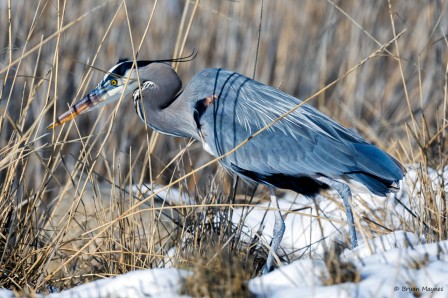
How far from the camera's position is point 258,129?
3.68m

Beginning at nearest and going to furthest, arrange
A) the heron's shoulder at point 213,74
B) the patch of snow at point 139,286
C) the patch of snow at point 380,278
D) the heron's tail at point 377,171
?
the patch of snow at point 380,278
the patch of snow at point 139,286
the heron's tail at point 377,171
the heron's shoulder at point 213,74

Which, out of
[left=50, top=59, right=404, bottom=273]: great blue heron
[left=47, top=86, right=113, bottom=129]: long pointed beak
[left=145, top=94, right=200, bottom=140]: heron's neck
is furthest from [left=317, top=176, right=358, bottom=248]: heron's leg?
[left=47, top=86, right=113, bottom=129]: long pointed beak

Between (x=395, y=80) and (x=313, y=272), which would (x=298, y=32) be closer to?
(x=395, y=80)

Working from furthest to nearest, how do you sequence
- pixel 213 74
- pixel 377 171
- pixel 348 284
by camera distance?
pixel 213 74 < pixel 377 171 < pixel 348 284

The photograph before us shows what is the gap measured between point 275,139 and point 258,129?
9cm

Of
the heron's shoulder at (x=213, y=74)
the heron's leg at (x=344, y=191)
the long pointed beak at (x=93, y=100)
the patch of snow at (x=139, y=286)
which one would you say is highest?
the heron's shoulder at (x=213, y=74)

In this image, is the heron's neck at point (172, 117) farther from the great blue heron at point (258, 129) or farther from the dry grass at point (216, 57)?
the dry grass at point (216, 57)

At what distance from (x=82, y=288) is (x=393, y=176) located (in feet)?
5.05

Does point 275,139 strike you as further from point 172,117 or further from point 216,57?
point 216,57

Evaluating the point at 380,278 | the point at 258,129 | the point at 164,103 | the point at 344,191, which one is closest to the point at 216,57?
the point at 164,103

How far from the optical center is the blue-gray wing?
11.5 feet

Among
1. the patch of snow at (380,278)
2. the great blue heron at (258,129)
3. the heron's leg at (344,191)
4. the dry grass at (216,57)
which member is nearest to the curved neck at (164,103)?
the great blue heron at (258,129)

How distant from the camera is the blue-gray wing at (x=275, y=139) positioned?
3518 mm

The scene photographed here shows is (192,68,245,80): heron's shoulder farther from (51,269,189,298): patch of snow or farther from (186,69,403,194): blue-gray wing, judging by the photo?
(51,269,189,298): patch of snow
